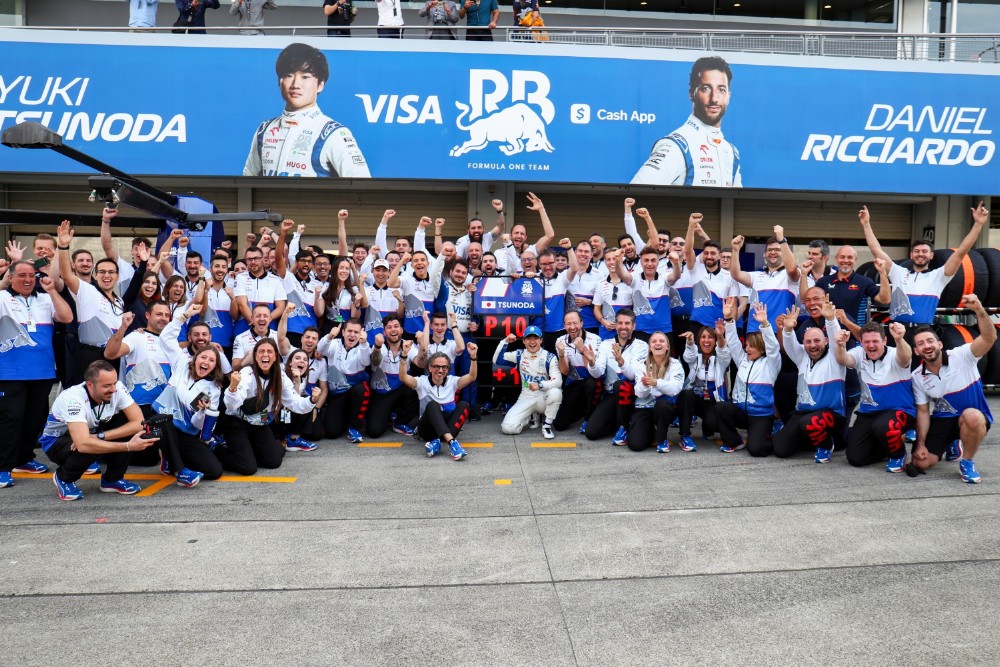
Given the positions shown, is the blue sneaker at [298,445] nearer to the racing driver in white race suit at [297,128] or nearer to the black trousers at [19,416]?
the black trousers at [19,416]

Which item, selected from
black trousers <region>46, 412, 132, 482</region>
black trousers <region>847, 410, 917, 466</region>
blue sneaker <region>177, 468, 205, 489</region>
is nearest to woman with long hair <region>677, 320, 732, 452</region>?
black trousers <region>847, 410, 917, 466</region>

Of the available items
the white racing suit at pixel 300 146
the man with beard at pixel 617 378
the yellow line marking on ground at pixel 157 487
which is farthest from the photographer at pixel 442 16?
the yellow line marking on ground at pixel 157 487

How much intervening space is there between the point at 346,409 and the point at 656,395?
11.3 ft

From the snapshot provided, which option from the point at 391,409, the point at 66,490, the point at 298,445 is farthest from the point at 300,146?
the point at 66,490

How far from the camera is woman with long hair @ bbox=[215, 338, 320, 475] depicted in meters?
6.78

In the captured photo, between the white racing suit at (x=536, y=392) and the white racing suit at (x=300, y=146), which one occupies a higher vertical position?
the white racing suit at (x=300, y=146)

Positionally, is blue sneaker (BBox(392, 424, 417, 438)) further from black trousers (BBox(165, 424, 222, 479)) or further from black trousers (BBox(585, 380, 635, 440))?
black trousers (BBox(165, 424, 222, 479))

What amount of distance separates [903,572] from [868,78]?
11.5 m

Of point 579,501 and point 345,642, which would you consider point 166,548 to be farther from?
point 579,501

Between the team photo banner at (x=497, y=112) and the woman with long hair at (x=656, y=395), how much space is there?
6.12 meters

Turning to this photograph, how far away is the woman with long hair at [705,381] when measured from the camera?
A: 7.82m

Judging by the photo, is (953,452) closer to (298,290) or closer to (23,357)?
(298,290)

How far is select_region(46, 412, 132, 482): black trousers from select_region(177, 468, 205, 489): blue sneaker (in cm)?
46

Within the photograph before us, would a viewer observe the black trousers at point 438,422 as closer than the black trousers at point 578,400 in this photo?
Yes
